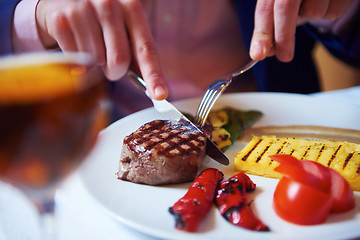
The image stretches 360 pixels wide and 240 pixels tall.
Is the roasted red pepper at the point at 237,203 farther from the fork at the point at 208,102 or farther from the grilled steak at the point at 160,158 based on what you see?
the fork at the point at 208,102

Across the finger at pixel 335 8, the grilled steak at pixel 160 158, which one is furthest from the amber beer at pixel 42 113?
the finger at pixel 335 8

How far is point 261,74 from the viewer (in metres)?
3.05

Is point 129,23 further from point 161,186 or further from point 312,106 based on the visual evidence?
point 312,106

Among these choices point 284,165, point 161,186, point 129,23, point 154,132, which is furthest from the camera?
point 129,23

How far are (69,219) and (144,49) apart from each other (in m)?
0.93

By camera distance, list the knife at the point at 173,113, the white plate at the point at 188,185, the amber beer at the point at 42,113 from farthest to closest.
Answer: the knife at the point at 173,113, the white plate at the point at 188,185, the amber beer at the point at 42,113

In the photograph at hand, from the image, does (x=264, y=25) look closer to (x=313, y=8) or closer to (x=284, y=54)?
(x=284, y=54)

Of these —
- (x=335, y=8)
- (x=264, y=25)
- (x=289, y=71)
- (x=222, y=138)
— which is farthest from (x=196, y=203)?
(x=289, y=71)

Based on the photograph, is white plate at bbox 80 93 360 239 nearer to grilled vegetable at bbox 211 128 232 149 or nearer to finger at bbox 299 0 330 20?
grilled vegetable at bbox 211 128 232 149

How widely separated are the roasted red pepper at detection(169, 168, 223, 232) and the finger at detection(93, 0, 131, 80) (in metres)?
0.73

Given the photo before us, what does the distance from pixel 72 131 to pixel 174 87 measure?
2408 mm

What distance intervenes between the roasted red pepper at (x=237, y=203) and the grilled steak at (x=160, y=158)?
6.9 inches

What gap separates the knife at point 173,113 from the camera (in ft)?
5.10

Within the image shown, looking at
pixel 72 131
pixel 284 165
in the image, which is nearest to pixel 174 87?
pixel 284 165
